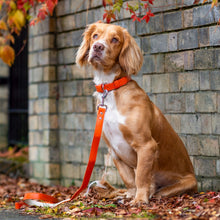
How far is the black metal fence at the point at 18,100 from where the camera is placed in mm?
8648

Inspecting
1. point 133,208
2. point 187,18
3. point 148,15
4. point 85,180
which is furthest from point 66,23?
point 133,208

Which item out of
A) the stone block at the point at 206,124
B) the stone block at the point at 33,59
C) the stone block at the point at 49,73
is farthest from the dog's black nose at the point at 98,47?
the stone block at the point at 33,59

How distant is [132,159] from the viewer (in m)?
4.61

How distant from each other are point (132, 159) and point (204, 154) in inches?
44.8

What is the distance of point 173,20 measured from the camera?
5516 millimetres

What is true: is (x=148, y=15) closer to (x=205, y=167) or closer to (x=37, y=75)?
(x=205, y=167)

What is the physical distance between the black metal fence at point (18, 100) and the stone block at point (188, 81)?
3920 millimetres

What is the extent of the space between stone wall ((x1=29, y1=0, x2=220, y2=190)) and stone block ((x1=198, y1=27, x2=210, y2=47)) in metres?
0.01

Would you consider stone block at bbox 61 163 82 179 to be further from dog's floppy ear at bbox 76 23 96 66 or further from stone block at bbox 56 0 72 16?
dog's floppy ear at bbox 76 23 96 66

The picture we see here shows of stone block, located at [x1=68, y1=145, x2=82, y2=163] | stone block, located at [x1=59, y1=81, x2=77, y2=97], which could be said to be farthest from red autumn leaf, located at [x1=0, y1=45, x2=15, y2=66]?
stone block, located at [x1=68, y1=145, x2=82, y2=163]

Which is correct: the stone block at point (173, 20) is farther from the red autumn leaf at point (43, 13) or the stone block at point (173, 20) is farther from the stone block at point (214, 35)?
the red autumn leaf at point (43, 13)

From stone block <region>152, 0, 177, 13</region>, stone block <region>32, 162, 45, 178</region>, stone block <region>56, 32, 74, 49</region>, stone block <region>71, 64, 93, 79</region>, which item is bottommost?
stone block <region>32, 162, 45, 178</region>

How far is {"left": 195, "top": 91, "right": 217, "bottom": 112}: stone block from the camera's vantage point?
5.19m

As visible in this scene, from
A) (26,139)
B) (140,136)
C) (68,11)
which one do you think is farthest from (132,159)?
(26,139)
